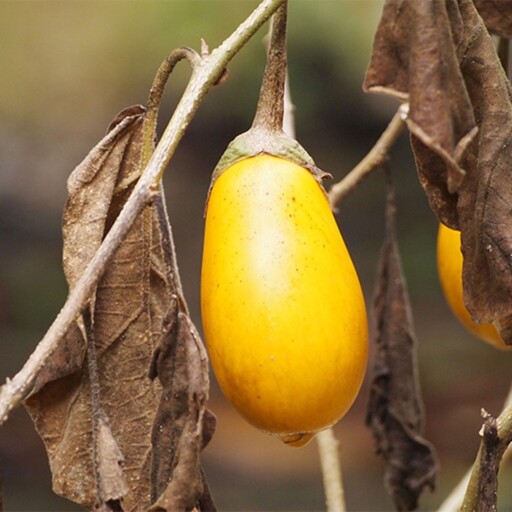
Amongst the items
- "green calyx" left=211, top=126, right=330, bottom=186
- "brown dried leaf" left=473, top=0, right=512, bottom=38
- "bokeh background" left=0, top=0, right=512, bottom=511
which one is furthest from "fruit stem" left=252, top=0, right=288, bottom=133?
"bokeh background" left=0, top=0, right=512, bottom=511

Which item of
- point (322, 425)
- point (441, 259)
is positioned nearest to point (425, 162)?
point (322, 425)

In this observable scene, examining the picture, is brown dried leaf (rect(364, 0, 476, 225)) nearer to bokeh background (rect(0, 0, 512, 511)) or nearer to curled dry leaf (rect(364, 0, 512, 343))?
curled dry leaf (rect(364, 0, 512, 343))

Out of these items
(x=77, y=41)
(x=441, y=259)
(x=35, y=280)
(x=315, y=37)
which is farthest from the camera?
(x=77, y=41)

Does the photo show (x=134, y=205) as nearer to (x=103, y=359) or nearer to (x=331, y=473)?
(x=103, y=359)

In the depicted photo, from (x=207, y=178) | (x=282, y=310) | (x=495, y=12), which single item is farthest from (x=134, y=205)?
(x=207, y=178)

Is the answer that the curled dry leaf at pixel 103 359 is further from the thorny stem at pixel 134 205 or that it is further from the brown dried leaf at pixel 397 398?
the brown dried leaf at pixel 397 398

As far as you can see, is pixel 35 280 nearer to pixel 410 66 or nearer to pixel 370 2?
pixel 370 2
